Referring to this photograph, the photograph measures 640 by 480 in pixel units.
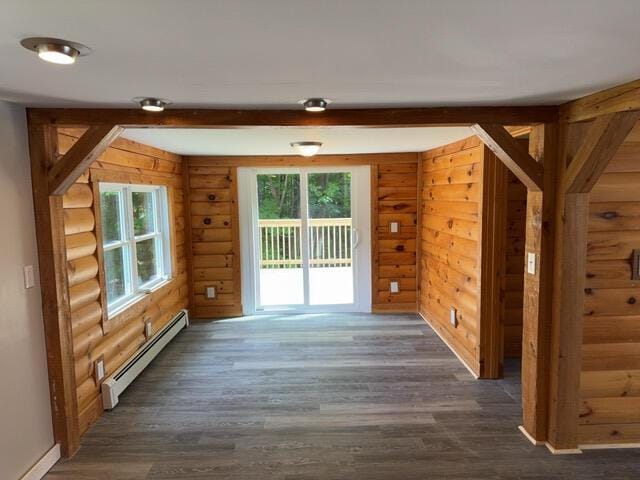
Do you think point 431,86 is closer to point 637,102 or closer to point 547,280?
point 637,102

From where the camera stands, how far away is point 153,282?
406 cm

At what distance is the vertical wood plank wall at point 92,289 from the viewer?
8.29 feet

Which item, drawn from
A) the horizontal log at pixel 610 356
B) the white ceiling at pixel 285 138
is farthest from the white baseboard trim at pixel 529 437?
the white ceiling at pixel 285 138

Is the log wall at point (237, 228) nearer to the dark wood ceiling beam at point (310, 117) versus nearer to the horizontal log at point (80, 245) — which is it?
the horizontal log at point (80, 245)

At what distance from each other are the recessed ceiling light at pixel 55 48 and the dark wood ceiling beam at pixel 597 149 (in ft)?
7.18

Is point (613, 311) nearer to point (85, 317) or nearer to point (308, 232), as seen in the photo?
point (85, 317)

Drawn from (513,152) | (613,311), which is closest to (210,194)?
(513,152)

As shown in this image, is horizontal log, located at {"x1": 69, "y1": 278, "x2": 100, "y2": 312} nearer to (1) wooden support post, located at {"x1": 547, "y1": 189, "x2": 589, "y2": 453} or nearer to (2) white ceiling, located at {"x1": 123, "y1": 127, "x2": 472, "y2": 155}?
(2) white ceiling, located at {"x1": 123, "y1": 127, "x2": 472, "y2": 155}

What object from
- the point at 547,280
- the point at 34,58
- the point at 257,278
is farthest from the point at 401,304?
the point at 34,58

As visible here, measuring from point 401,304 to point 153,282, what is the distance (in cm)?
294

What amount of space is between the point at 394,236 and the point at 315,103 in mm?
3254

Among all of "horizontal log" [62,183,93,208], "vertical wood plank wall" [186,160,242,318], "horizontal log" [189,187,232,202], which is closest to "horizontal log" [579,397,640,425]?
"horizontal log" [62,183,93,208]

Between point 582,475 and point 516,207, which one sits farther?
point 516,207

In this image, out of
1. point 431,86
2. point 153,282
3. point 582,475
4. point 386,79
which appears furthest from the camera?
point 153,282
